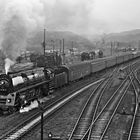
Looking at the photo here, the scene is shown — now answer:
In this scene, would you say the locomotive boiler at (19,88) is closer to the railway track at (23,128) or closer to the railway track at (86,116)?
the railway track at (23,128)

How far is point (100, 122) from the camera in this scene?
1500cm

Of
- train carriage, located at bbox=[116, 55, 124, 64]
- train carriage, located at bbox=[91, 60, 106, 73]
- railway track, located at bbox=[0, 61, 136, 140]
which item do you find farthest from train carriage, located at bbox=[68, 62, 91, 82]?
train carriage, located at bbox=[116, 55, 124, 64]

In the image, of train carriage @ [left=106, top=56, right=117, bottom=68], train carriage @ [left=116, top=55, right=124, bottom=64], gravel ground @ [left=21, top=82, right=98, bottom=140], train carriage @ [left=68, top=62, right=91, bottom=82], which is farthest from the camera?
train carriage @ [left=116, top=55, right=124, bottom=64]

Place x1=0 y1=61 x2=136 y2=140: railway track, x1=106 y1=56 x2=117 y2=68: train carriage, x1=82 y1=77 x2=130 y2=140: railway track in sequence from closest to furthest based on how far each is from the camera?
x1=82 y1=77 x2=130 y2=140: railway track
x1=0 y1=61 x2=136 y2=140: railway track
x1=106 y1=56 x2=117 y2=68: train carriage

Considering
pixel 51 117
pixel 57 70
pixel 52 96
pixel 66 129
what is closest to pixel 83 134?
pixel 66 129

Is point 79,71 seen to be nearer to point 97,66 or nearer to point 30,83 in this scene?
point 97,66

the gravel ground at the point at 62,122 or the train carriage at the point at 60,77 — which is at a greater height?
the train carriage at the point at 60,77

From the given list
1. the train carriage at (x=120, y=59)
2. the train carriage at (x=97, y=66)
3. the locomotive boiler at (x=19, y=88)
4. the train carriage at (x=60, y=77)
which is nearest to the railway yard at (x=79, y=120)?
the locomotive boiler at (x=19, y=88)

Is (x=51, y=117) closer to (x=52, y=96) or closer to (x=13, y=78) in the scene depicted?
(x=13, y=78)

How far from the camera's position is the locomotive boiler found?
16672 mm

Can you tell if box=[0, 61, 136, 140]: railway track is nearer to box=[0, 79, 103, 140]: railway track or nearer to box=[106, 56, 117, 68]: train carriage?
box=[0, 79, 103, 140]: railway track

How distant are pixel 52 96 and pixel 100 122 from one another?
8995 mm

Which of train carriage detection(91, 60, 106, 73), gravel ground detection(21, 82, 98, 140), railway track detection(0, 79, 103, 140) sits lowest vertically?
gravel ground detection(21, 82, 98, 140)

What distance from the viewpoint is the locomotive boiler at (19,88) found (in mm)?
16672
